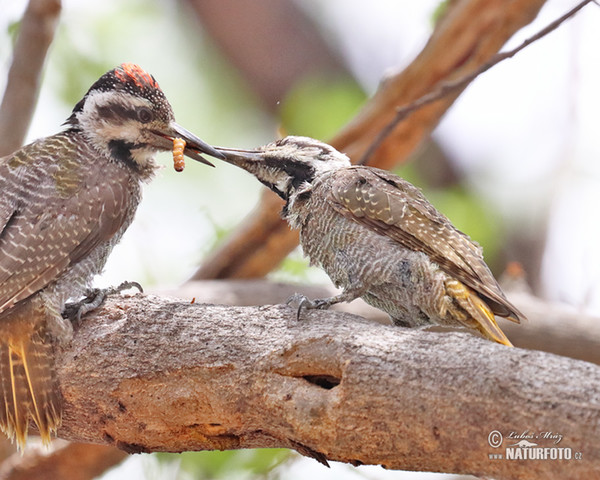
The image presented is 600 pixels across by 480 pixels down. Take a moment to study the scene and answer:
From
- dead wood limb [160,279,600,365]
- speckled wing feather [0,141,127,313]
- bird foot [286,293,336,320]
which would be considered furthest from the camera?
dead wood limb [160,279,600,365]

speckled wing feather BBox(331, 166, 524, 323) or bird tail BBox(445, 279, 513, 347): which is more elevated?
speckled wing feather BBox(331, 166, 524, 323)

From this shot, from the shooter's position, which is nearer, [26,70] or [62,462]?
[26,70]

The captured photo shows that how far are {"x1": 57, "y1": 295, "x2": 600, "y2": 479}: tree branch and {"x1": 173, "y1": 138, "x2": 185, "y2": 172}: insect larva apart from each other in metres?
0.69

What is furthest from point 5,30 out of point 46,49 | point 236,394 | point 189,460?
point 236,394

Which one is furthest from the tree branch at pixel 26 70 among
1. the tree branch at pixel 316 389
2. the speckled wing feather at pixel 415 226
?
the speckled wing feather at pixel 415 226

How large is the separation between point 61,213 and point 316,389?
150 centimetres

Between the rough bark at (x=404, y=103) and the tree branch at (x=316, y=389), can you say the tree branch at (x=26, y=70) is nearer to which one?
the rough bark at (x=404, y=103)

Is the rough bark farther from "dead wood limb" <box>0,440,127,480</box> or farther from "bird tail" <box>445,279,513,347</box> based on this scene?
"bird tail" <box>445,279,513,347</box>

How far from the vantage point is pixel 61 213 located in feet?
11.9

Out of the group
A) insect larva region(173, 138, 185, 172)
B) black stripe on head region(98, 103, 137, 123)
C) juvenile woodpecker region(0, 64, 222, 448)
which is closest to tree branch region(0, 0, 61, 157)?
juvenile woodpecker region(0, 64, 222, 448)

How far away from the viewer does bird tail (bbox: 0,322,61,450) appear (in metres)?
3.27

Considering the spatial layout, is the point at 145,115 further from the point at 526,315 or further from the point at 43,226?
the point at 526,315

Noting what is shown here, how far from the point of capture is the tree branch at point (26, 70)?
4.70m

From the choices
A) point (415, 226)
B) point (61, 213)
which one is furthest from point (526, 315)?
point (61, 213)
